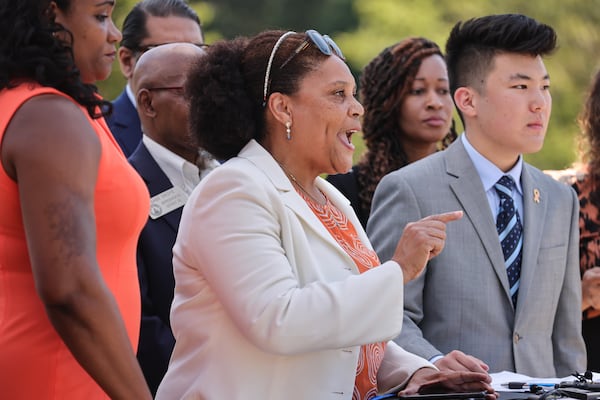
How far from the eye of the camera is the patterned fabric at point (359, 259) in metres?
3.41

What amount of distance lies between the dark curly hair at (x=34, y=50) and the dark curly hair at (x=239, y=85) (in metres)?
0.80

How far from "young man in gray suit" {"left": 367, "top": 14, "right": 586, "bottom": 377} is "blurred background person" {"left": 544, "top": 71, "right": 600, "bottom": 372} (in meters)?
0.36

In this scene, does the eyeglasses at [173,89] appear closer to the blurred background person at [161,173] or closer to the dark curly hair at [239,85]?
the blurred background person at [161,173]

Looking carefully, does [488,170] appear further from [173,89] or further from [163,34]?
[163,34]

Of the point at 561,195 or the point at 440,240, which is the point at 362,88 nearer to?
the point at 561,195

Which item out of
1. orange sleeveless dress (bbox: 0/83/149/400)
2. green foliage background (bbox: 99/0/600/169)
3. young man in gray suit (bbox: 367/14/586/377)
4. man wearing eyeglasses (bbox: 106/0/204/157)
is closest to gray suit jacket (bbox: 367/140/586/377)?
young man in gray suit (bbox: 367/14/586/377)

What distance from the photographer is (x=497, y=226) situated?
4.41 meters

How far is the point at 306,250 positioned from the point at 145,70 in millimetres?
1715

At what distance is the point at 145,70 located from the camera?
15.1ft

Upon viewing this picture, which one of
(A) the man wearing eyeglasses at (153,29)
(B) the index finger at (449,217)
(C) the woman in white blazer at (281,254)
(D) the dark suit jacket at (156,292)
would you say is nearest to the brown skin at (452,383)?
(C) the woman in white blazer at (281,254)

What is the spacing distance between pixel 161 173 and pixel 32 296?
Answer: 180 cm

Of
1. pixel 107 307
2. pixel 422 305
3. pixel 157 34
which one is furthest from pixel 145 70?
pixel 107 307

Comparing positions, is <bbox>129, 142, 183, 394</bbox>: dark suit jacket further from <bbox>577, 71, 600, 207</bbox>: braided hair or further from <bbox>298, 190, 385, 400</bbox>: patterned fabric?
<bbox>577, 71, 600, 207</bbox>: braided hair

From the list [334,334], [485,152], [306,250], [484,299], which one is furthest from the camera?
[485,152]
